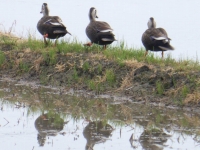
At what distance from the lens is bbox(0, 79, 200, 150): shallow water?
24.4 feet

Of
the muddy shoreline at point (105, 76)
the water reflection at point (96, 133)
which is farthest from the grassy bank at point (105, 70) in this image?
the water reflection at point (96, 133)

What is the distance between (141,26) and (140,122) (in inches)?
320

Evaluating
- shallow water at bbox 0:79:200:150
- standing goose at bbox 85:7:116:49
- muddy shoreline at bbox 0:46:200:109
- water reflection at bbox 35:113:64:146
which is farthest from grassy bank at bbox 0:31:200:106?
water reflection at bbox 35:113:64:146

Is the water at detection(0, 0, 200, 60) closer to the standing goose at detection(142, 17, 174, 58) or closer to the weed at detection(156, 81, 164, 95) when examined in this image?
the standing goose at detection(142, 17, 174, 58)

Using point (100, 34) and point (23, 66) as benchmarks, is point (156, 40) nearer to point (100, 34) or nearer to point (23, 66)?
point (100, 34)

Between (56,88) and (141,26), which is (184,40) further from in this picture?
(56,88)

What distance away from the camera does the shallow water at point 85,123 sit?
293 inches

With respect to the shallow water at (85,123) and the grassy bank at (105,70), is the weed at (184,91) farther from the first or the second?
the shallow water at (85,123)

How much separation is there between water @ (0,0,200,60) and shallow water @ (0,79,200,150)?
4136mm

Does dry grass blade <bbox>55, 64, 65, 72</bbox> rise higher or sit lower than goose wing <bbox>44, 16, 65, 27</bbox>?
lower

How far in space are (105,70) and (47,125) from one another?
256 cm

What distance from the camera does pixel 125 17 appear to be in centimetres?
1762

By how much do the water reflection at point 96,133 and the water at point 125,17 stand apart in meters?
5.26

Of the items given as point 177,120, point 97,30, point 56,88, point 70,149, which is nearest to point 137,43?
point 97,30
